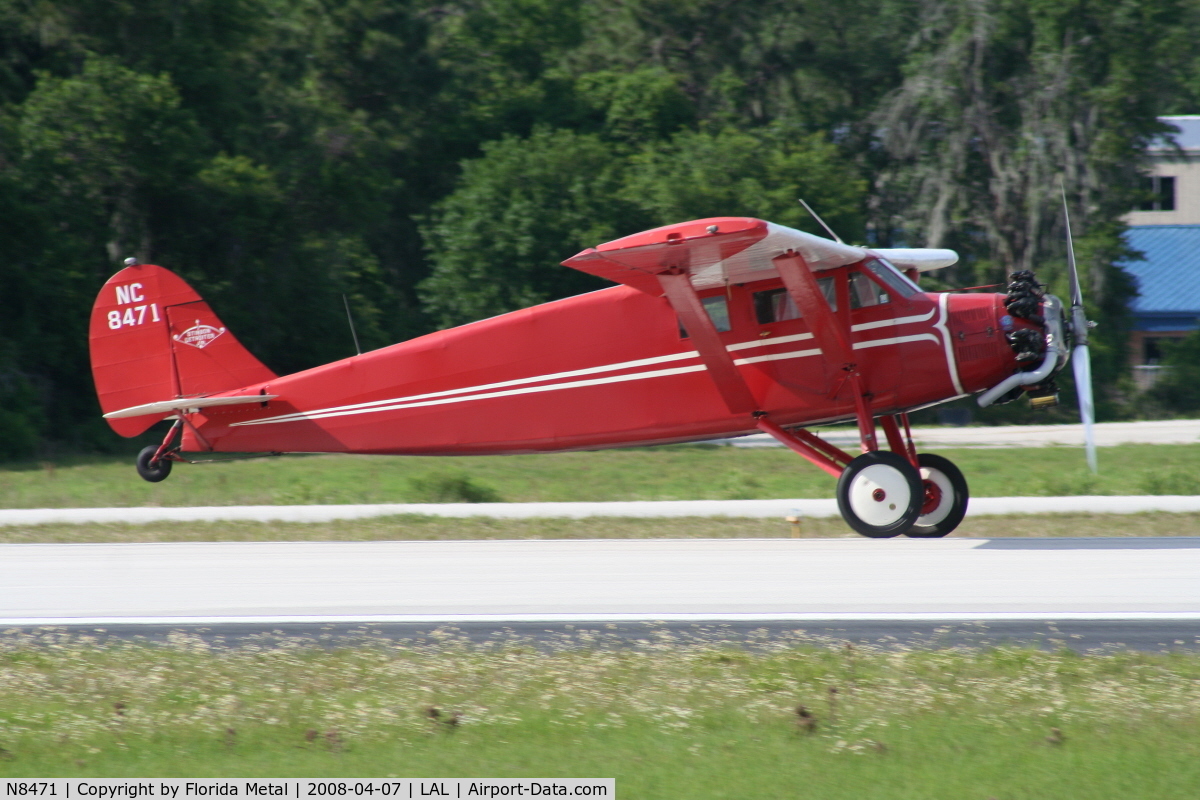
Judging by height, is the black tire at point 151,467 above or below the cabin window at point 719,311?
below

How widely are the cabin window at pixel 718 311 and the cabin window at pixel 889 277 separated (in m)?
1.46

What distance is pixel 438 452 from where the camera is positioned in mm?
12820

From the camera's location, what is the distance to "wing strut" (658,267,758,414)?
1123 centimetres

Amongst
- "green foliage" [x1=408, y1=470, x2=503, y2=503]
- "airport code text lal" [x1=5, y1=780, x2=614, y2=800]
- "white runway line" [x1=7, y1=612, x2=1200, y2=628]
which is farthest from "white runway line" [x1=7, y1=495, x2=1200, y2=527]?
"airport code text lal" [x1=5, y1=780, x2=614, y2=800]

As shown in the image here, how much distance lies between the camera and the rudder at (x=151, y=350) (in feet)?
44.3

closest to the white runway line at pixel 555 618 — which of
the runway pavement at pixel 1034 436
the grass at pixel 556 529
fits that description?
the grass at pixel 556 529

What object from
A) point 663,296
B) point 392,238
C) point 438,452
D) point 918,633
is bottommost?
point 918,633

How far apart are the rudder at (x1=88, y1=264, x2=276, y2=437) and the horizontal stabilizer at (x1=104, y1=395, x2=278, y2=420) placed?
0.73 feet

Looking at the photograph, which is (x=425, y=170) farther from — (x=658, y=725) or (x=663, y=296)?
(x=658, y=725)

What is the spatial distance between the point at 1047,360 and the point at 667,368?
371cm

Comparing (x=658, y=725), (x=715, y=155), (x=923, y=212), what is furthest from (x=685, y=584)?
(x=923, y=212)

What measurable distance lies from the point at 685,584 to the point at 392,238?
2948 cm

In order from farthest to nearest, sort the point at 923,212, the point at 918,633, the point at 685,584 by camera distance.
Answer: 1. the point at 923,212
2. the point at 685,584
3. the point at 918,633

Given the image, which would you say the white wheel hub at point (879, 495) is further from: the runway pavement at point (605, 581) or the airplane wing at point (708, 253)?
the airplane wing at point (708, 253)
